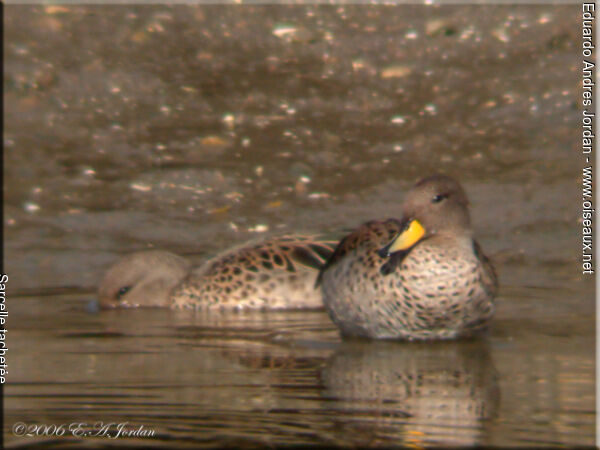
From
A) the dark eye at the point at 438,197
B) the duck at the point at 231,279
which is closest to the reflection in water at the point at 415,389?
the dark eye at the point at 438,197

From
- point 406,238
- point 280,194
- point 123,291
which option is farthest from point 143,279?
point 406,238

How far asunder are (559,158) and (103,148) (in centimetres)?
399

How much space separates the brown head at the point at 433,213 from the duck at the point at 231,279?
1799 mm

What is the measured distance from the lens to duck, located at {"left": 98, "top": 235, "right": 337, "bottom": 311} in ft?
25.5

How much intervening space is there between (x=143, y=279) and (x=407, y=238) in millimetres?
2683

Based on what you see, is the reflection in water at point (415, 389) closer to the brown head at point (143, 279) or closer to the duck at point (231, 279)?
the duck at point (231, 279)

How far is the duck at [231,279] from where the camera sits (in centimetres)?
778

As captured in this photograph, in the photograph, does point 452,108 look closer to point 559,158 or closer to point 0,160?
point 559,158

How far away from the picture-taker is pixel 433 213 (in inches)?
234

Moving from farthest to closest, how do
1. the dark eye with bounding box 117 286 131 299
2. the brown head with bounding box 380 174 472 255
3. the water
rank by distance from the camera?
the dark eye with bounding box 117 286 131 299, the brown head with bounding box 380 174 472 255, the water

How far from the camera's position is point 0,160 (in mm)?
11453

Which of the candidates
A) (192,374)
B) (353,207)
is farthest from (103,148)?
(192,374)

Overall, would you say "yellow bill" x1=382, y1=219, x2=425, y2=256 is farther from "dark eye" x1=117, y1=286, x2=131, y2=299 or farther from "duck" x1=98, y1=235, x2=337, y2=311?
"dark eye" x1=117, y1=286, x2=131, y2=299

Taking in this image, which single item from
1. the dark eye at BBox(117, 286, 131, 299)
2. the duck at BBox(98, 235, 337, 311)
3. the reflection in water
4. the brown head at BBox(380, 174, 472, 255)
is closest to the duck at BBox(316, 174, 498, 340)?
the brown head at BBox(380, 174, 472, 255)
